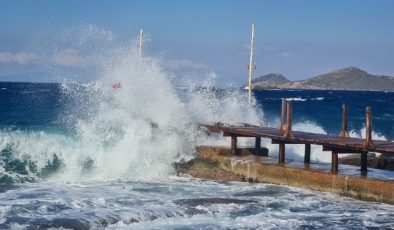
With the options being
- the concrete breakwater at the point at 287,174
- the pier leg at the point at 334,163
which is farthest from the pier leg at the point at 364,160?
the pier leg at the point at 334,163

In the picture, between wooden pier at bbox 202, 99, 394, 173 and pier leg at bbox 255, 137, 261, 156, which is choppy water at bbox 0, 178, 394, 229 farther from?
pier leg at bbox 255, 137, 261, 156

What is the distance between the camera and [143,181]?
15.9m

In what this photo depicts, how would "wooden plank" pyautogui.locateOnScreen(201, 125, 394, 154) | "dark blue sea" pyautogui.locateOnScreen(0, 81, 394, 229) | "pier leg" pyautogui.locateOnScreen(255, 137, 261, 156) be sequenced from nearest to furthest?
"dark blue sea" pyautogui.locateOnScreen(0, 81, 394, 229), "wooden plank" pyautogui.locateOnScreen(201, 125, 394, 154), "pier leg" pyautogui.locateOnScreen(255, 137, 261, 156)

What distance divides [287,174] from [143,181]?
3.53 meters

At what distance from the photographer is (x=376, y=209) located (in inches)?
485

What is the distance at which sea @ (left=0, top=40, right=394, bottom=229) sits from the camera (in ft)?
36.5

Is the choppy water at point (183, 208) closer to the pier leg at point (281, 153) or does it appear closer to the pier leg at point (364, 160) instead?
the pier leg at point (281, 153)

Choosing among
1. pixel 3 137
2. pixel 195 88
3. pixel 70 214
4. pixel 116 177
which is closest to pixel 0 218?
pixel 70 214

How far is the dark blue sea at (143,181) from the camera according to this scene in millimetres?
11109

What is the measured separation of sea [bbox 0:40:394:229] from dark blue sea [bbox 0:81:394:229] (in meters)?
0.02

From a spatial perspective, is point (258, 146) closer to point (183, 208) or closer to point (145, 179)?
point (145, 179)

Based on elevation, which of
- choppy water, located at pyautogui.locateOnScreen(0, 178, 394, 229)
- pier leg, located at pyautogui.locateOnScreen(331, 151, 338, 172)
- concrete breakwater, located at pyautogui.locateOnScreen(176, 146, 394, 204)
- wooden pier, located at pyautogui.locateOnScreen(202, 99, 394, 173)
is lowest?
choppy water, located at pyautogui.locateOnScreen(0, 178, 394, 229)

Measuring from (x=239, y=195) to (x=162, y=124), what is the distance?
19.3 ft

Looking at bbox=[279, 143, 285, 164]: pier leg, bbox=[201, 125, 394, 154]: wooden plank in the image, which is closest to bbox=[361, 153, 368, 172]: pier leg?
bbox=[201, 125, 394, 154]: wooden plank
